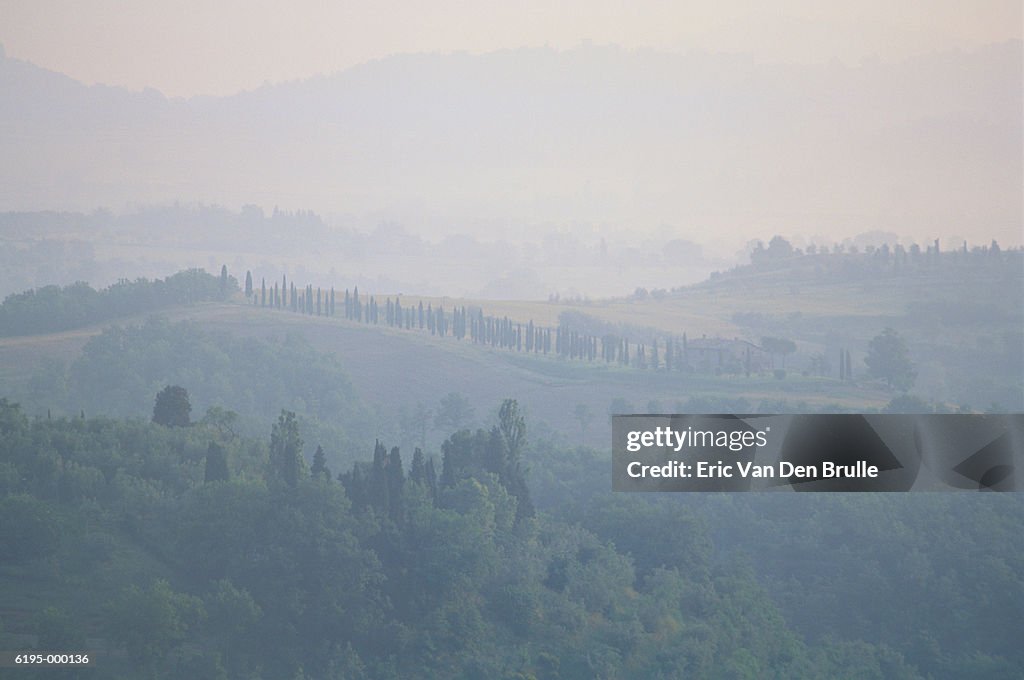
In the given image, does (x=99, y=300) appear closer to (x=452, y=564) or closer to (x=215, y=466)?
(x=215, y=466)

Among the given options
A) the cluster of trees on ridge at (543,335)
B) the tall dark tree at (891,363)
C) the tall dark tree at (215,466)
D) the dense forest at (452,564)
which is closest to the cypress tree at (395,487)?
the dense forest at (452,564)

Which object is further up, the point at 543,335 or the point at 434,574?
the point at 543,335

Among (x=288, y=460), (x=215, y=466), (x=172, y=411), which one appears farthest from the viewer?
(x=172, y=411)

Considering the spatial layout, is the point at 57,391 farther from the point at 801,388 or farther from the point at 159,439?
the point at 801,388

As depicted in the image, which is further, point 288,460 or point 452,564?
point 288,460

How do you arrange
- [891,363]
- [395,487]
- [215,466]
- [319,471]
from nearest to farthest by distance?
1. [395,487]
2. [319,471]
3. [215,466]
4. [891,363]

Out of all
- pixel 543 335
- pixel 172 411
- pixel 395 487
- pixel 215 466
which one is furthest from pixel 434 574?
pixel 543 335

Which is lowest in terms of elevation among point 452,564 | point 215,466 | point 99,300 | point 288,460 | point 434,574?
point 434,574

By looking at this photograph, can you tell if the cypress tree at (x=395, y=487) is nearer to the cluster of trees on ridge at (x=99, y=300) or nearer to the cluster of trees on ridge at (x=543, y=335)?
the cluster of trees on ridge at (x=99, y=300)

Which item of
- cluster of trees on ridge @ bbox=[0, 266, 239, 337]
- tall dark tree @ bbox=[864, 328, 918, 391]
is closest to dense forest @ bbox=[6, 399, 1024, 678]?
tall dark tree @ bbox=[864, 328, 918, 391]

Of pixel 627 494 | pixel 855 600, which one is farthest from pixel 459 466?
pixel 855 600
